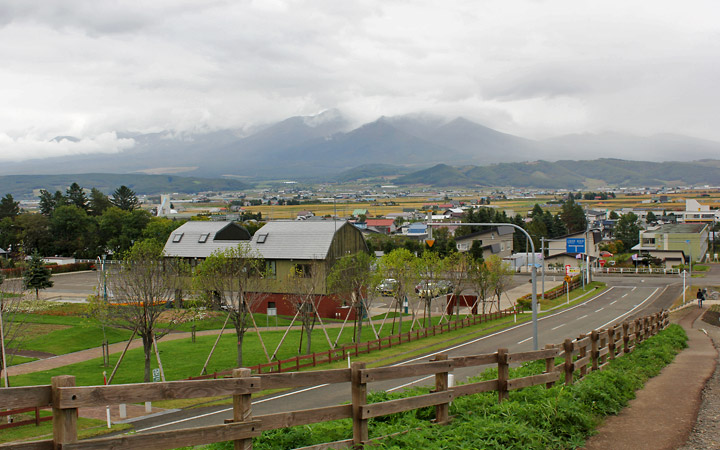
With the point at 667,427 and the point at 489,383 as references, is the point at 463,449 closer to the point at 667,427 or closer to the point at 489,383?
the point at 489,383

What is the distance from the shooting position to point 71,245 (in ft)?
324

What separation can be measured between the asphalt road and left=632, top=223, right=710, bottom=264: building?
28.4m

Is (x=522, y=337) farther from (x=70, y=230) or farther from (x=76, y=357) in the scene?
(x=70, y=230)

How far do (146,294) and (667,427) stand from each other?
24145 mm

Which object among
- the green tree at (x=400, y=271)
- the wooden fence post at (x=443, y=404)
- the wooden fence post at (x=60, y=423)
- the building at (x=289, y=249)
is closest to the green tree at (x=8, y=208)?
the building at (x=289, y=249)

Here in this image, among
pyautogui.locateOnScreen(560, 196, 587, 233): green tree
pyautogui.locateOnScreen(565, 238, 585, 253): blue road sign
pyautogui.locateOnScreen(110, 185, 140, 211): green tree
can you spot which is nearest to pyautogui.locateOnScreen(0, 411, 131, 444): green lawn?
pyautogui.locateOnScreen(565, 238, 585, 253): blue road sign

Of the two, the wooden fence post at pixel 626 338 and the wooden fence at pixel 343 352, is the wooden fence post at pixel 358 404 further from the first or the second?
the wooden fence at pixel 343 352

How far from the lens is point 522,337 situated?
3950 centimetres

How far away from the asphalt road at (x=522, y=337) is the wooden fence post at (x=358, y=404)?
41.5ft


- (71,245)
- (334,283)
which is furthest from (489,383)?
(71,245)

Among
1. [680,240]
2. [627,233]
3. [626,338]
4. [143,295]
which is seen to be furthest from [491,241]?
[626,338]

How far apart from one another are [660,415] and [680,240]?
109992 mm

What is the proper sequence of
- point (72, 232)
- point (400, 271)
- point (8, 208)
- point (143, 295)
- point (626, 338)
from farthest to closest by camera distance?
point (8, 208)
point (72, 232)
point (400, 271)
point (143, 295)
point (626, 338)

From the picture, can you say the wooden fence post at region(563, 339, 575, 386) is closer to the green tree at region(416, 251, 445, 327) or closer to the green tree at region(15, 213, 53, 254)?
the green tree at region(416, 251, 445, 327)
